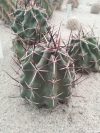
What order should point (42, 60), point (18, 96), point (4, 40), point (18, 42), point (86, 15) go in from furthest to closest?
1. point (86, 15)
2. point (4, 40)
3. point (18, 42)
4. point (18, 96)
5. point (42, 60)

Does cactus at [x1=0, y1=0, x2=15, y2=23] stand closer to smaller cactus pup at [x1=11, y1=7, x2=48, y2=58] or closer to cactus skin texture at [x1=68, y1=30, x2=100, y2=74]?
smaller cactus pup at [x1=11, y1=7, x2=48, y2=58]

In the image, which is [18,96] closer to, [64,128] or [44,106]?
[44,106]

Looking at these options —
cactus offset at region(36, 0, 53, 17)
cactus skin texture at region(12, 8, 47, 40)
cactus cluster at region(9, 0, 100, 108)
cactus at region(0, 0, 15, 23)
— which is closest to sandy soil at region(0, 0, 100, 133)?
cactus cluster at region(9, 0, 100, 108)

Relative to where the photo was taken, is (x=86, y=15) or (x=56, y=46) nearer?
(x=56, y=46)

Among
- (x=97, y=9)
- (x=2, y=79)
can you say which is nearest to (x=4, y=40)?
(x=2, y=79)

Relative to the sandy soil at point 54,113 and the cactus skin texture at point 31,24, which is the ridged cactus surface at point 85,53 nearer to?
the sandy soil at point 54,113
